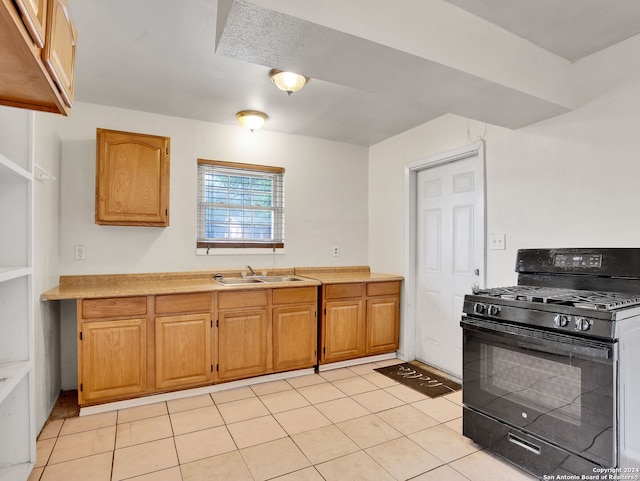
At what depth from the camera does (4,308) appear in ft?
5.71

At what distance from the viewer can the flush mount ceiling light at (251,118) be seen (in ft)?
10.4

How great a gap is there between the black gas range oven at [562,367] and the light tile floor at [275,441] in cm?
27

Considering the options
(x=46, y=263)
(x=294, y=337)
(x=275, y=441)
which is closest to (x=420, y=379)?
(x=294, y=337)

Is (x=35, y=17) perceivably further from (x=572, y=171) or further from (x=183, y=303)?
(x=572, y=171)

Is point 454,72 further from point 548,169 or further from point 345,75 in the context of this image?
point 548,169

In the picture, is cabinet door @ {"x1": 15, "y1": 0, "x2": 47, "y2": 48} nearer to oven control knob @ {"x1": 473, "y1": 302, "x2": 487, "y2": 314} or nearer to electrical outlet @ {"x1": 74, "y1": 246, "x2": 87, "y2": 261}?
oven control knob @ {"x1": 473, "y1": 302, "x2": 487, "y2": 314}

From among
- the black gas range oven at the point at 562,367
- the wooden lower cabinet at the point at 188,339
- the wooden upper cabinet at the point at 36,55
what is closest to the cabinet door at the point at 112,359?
the wooden lower cabinet at the point at 188,339

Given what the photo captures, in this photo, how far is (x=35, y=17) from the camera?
995 mm

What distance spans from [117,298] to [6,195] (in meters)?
1.04

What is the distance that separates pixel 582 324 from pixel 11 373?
2.59 meters

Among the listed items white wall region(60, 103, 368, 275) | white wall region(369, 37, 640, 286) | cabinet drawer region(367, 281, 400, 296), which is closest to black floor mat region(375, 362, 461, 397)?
cabinet drawer region(367, 281, 400, 296)

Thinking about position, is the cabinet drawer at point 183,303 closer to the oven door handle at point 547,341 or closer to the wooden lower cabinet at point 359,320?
the wooden lower cabinet at point 359,320

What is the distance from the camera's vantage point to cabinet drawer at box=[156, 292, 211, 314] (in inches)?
106

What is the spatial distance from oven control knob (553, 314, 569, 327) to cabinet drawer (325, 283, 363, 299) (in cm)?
197
